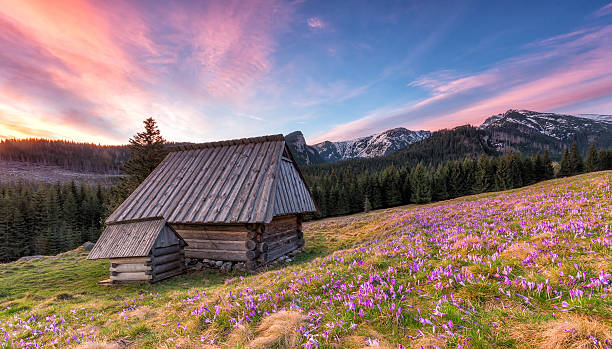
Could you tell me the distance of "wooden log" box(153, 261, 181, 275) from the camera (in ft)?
43.3

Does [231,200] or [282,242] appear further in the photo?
[282,242]

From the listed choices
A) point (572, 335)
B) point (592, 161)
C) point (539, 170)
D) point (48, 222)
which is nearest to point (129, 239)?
point (572, 335)

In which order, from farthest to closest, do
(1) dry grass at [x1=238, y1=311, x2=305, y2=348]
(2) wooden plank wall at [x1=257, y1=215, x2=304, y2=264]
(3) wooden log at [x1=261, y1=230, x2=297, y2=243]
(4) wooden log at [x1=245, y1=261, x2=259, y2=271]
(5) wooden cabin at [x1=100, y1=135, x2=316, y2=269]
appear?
(3) wooden log at [x1=261, y1=230, x2=297, y2=243] < (2) wooden plank wall at [x1=257, y1=215, x2=304, y2=264] < (5) wooden cabin at [x1=100, y1=135, x2=316, y2=269] < (4) wooden log at [x1=245, y1=261, x2=259, y2=271] < (1) dry grass at [x1=238, y1=311, x2=305, y2=348]

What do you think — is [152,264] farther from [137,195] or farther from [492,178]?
[492,178]

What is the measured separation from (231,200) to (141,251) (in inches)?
202

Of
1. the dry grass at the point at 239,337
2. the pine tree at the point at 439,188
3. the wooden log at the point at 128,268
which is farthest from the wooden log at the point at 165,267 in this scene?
the pine tree at the point at 439,188

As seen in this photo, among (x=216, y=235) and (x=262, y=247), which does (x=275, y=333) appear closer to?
(x=262, y=247)

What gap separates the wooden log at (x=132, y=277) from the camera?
13086 mm

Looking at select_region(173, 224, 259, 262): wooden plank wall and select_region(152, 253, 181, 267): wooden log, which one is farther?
select_region(173, 224, 259, 262): wooden plank wall

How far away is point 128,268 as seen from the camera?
13.4m

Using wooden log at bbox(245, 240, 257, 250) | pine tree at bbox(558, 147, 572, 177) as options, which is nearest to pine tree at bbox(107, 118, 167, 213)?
wooden log at bbox(245, 240, 257, 250)

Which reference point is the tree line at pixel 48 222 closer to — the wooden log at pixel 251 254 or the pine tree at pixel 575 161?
the wooden log at pixel 251 254

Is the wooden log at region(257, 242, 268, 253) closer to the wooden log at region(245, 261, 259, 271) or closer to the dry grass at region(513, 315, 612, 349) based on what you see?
the wooden log at region(245, 261, 259, 271)

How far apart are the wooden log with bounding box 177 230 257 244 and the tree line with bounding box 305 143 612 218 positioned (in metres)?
66.6
